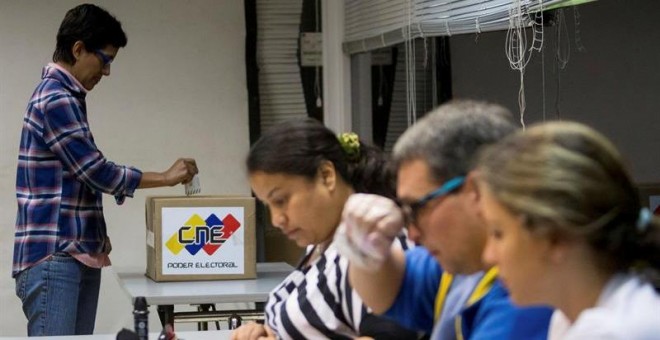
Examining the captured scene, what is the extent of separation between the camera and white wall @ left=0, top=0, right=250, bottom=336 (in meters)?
5.11

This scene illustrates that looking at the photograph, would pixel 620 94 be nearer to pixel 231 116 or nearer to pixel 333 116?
pixel 333 116

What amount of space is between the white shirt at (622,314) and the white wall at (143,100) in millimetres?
4242

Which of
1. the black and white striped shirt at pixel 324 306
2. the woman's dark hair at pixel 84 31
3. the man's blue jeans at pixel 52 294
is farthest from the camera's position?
the woman's dark hair at pixel 84 31

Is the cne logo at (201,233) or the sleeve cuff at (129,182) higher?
the sleeve cuff at (129,182)

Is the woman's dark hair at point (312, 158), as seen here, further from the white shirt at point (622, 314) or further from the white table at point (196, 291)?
the white table at point (196, 291)

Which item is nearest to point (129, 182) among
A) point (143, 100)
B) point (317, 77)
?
point (143, 100)

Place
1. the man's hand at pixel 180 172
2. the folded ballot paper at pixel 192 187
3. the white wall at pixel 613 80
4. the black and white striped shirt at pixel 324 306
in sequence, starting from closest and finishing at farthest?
1. the black and white striped shirt at pixel 324 306
2. the man's hand at pixel 180 172
3. the folded ballot paper at pixel 192 187
4. the white wall at pixel 613 80

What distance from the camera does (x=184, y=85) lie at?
5.29 m

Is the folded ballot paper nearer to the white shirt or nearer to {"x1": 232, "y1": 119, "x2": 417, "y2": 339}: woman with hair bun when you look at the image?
{"x1": 232, "y1": 119, "x2": 417, "y2": 339}: woman with hair bun

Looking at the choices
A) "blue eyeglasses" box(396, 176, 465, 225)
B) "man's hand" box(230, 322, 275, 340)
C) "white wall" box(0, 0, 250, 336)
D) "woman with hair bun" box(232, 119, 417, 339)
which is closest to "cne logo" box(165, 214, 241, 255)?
"white wall" box(0, 0, 250, 336)

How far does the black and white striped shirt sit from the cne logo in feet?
6.47

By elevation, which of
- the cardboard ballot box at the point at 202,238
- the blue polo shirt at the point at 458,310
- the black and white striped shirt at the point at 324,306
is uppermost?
the blue polo shirt at the point at 458,310

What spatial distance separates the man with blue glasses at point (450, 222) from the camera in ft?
4.55

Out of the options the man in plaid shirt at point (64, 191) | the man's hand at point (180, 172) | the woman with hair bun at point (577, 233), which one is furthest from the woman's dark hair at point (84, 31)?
the woman with hair bun at point (577, 233)
